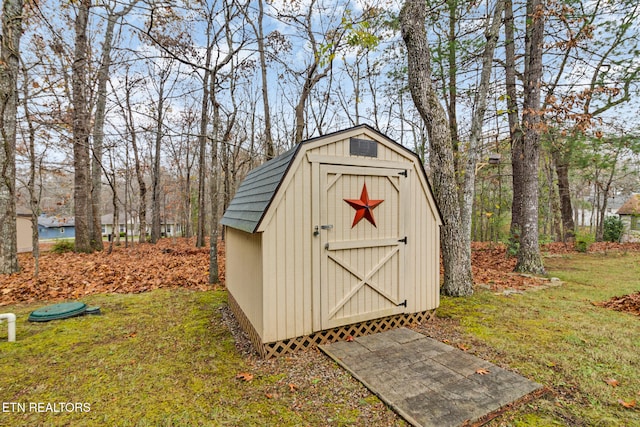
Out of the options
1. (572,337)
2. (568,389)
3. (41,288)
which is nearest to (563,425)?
(568,389)

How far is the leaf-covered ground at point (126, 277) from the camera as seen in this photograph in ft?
18.8

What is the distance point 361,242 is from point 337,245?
409mm

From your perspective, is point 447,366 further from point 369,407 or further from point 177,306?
point 177,306

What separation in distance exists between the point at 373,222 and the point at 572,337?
319 cm

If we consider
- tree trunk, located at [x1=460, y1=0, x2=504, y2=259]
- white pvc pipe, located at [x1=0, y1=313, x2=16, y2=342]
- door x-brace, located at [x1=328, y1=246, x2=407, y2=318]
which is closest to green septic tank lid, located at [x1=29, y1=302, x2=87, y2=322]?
white pvc pipe, located at [x1=0, y1=313, x2=16, y2=342]

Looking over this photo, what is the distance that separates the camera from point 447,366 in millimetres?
3223

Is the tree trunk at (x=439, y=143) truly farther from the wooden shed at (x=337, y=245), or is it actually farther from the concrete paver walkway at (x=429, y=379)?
the concrete paver walkway at (x=429, y=379)

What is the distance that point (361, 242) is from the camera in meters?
4.08

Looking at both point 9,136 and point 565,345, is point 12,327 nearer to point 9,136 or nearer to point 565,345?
point 9,136

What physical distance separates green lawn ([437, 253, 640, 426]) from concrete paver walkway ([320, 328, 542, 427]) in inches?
8.8

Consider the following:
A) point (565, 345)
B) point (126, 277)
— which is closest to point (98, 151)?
point (126, 277)

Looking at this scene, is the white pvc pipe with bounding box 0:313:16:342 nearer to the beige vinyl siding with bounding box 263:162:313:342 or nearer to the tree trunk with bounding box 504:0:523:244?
the beige vinyl siding with bounding box 263:162:313:342

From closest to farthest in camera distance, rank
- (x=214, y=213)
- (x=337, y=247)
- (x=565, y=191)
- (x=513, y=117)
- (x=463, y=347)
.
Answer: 1. (x=463, y=347)
2. (x=337, y=247)
3. (x=214, y=213)
4. (x=513, y=117)
5. (x=565, y=191)

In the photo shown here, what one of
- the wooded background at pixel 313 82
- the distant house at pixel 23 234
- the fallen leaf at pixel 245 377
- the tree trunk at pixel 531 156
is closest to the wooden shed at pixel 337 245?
the fallen leaf at pixel 245 377
